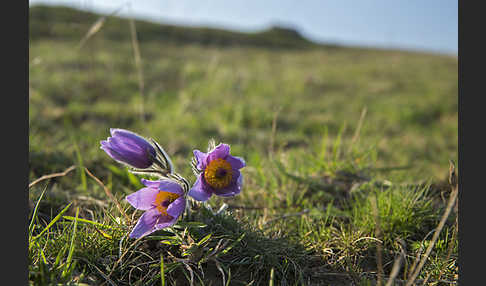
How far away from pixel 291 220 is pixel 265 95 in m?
4.56

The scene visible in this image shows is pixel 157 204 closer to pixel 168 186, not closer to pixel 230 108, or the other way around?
pixel 168 186

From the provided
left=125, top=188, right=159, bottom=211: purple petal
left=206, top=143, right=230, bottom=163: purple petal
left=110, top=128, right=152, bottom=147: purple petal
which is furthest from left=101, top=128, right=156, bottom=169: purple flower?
left=206, top=143, right=230, bottom=163: purple petal

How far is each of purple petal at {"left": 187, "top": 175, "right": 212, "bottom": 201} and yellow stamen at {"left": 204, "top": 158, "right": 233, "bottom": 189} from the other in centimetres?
3

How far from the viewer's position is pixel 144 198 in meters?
1.47

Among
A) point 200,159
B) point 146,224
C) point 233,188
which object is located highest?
point 200,159

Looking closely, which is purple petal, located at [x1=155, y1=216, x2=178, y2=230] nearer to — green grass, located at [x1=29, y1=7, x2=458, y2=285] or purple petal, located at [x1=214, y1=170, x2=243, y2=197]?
green grass, located at [x1=29, y1=7, x2=458, y2=285]

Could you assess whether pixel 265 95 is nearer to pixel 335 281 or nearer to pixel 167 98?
pixel 167 98

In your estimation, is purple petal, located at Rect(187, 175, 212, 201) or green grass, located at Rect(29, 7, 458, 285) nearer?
purple petal, located at Rect(187, 175, 212, 201)

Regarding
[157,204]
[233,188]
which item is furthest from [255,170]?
[157,204]

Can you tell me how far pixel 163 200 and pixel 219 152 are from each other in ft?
1.02

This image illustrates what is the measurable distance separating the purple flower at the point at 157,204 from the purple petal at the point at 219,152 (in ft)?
0.59

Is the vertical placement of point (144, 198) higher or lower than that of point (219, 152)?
lower

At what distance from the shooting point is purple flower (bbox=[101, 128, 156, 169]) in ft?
4.56

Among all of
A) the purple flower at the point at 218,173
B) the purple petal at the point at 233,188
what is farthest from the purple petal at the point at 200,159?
the purple petal at the point at 233,188
